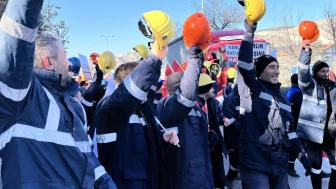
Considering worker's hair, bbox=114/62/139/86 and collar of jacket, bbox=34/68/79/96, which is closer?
collar of jacket, bbox=34/68/79/96

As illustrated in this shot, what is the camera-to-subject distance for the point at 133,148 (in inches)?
94.3

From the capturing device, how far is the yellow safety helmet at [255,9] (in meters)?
3.23

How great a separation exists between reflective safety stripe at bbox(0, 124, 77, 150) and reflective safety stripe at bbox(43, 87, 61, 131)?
0.02 m

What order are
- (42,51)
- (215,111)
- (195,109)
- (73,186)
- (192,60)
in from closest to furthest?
(73,186) → (42,51) → (192,60) → (195,109) → (215,111)

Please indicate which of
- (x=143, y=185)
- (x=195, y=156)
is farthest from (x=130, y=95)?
(x=195, y=156)

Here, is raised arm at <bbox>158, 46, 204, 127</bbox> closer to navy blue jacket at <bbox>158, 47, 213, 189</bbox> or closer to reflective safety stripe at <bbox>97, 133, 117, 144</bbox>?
navy blue jacket at <bbox>158, 47, 213, 189</bbox>

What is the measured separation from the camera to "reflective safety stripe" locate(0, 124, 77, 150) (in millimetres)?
1454

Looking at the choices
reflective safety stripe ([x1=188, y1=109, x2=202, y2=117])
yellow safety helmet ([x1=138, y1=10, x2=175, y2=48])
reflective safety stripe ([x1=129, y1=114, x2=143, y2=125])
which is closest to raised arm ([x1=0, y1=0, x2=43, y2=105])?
yellow safety helmet ([x1=138, y1=10, x2=175, y2=48])

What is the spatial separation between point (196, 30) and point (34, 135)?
1562mm

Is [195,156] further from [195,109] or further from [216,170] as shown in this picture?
[216,170]

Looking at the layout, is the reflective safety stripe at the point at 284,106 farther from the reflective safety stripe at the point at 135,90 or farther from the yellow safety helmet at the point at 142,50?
the yellow safety helmet at the point at 142,50

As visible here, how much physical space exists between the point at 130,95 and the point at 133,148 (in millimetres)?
480

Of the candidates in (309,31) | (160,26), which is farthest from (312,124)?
(160,26)

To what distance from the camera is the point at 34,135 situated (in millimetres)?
1495
